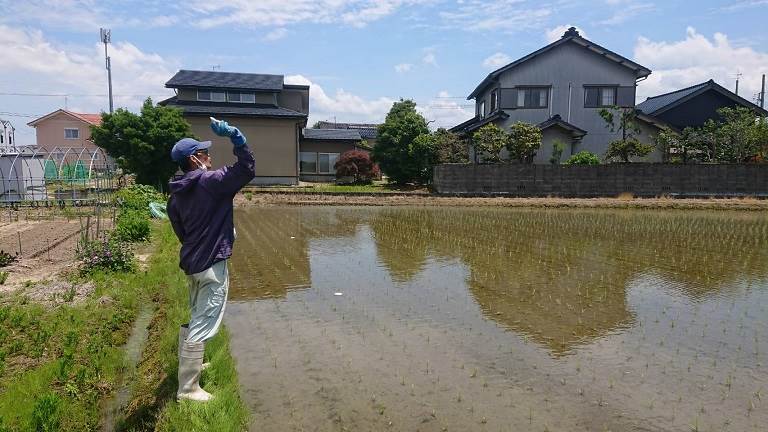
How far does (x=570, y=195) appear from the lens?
21.5m

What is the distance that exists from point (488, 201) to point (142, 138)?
13.4m

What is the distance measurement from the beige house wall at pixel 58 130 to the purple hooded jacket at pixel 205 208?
4125cm

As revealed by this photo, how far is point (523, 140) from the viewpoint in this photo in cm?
2183

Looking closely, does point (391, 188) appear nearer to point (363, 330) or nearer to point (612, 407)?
point (363, 330)

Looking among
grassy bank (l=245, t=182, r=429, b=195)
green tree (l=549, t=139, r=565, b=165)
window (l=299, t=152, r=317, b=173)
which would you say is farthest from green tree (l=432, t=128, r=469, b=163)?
window (l=299, t=152, r=317, b=173)

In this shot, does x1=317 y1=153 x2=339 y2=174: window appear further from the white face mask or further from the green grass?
the white face mask

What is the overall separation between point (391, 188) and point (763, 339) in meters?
18.9

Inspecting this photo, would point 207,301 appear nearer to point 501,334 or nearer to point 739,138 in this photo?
point 501,334

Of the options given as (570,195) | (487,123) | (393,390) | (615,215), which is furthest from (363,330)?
(487,123)

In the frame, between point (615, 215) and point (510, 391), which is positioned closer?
point (510, 391)

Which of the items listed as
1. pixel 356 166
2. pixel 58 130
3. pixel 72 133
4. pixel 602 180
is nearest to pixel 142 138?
pixel 356 166

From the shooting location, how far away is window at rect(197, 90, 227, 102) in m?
25.6

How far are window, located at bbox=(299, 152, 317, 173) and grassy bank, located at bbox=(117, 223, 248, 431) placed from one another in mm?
22591

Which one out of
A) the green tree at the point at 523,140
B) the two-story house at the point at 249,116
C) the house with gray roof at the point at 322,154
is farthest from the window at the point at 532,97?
the two-story house at the point at 249,116
